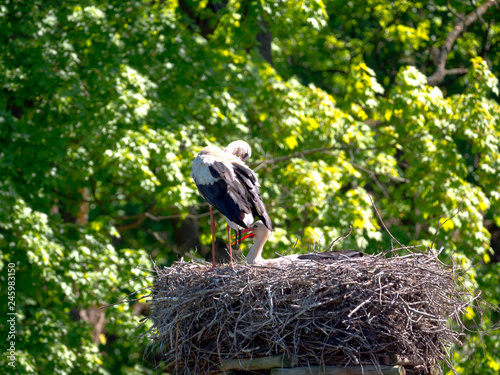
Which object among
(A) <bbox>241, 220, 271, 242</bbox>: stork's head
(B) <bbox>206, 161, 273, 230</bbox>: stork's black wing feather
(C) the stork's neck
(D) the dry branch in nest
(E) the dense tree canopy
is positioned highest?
(B) <bbox>206, 161, 273, 230</bbox>: stork's black wing feather

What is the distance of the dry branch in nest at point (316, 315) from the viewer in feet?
17.2

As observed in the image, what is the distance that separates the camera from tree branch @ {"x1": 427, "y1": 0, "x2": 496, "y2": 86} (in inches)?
523

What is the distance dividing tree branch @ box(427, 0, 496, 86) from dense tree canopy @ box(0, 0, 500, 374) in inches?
66.0

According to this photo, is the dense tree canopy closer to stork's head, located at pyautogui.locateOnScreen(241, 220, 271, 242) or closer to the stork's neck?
stork's head, located at pyautogui.locateOnScreen(241, 220, 271, 242)

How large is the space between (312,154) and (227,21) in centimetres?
237

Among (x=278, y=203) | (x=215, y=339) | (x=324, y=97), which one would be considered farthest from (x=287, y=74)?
(x=215, y=339)

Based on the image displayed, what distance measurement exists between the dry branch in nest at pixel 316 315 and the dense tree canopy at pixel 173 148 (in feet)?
13.0

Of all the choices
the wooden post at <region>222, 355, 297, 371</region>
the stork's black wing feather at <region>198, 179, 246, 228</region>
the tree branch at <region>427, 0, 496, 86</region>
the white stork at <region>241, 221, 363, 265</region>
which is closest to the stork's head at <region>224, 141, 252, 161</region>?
the white stork at <region>241, 221, 363, 265</region>

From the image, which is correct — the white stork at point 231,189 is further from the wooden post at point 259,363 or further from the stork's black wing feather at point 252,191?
the wooden post at point 259,363

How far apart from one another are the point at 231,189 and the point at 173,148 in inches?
136

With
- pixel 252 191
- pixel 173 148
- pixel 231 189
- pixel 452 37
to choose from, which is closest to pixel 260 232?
pixel 252 191

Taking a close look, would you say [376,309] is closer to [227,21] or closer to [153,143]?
[153,143]

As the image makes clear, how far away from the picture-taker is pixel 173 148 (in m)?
9.70

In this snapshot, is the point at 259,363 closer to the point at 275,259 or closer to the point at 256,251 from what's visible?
the point at 275,259
